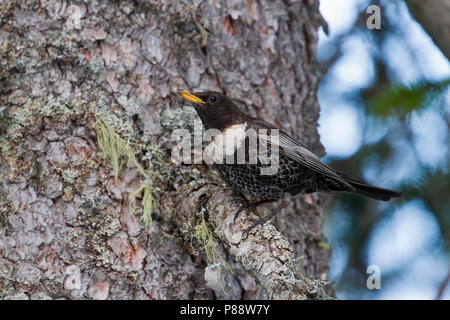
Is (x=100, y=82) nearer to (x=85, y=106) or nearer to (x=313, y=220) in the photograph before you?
(x=85, y=106)

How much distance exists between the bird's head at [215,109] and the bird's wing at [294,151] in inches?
8.1

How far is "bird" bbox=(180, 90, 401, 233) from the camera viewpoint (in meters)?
3.67

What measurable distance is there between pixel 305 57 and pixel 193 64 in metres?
1.04

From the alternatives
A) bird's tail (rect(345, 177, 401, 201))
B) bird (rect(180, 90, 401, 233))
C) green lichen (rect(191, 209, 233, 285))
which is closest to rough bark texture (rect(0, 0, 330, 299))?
green lichen (rect(191, 209, 233, 285))

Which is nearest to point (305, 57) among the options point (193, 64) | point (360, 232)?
point (193, 64)

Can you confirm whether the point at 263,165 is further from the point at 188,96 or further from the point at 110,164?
the point at 110,164

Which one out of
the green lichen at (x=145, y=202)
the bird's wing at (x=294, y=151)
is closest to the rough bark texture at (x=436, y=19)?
the bird's wing at (x=294, y=151)

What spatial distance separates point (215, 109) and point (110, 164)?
2.89ft

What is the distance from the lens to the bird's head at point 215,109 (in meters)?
3.77

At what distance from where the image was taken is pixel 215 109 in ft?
12.7

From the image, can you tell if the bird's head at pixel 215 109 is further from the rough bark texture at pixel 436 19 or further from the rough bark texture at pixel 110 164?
the rough bark texture at pixel 436 19

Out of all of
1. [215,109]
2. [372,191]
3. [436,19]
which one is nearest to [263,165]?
[215,109]

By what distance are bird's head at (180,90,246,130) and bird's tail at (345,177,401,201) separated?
923 mm

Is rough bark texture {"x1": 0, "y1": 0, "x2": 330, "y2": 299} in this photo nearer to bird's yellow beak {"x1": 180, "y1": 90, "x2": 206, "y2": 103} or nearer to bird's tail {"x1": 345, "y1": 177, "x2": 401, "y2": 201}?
bird's yellow beak {"x1": 180, "y1": 90, "x2": 206, "y2": 103}
